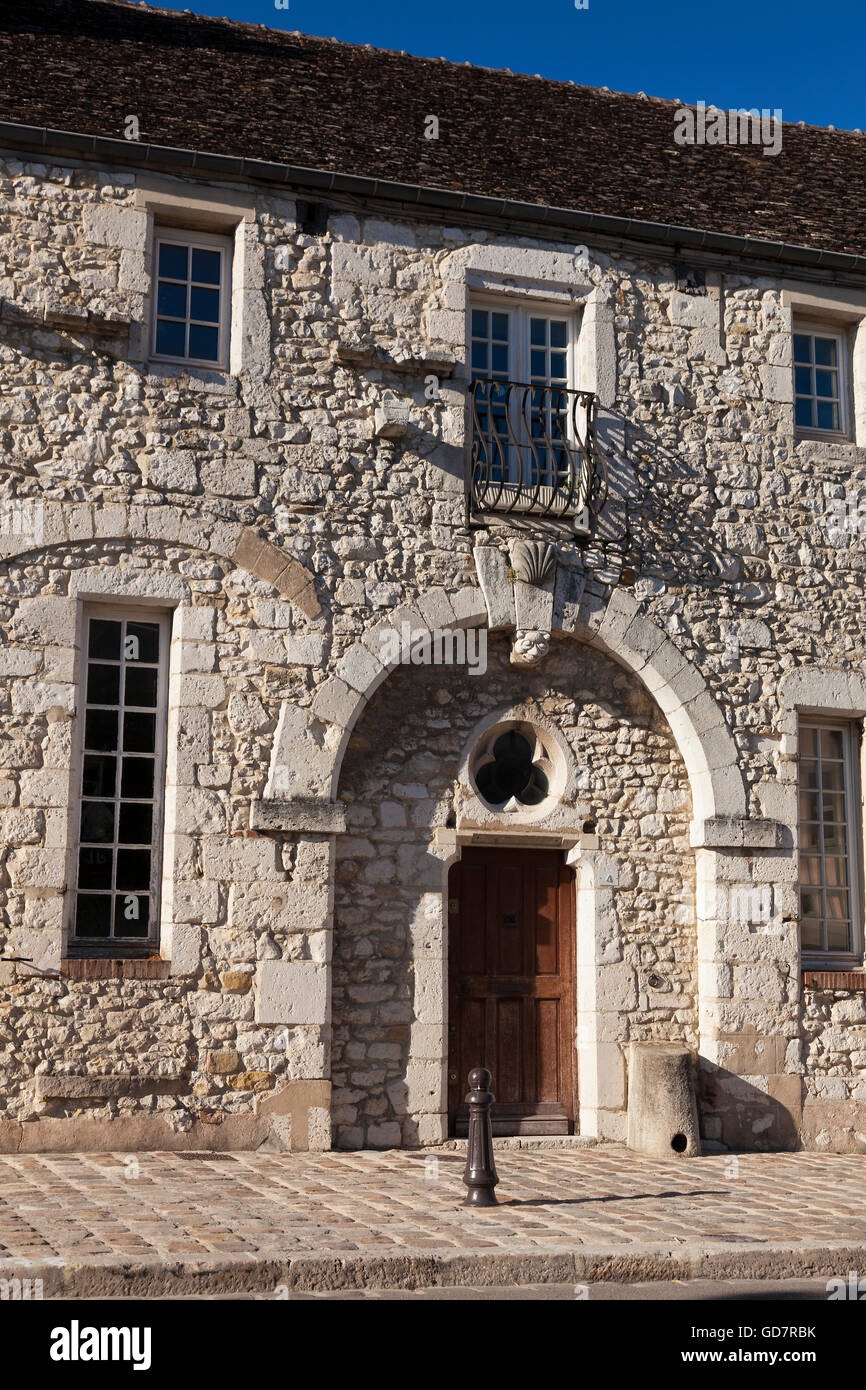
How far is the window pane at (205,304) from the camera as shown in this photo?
9594 mm

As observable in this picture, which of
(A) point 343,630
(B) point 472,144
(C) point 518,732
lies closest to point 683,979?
(C) point 518,732

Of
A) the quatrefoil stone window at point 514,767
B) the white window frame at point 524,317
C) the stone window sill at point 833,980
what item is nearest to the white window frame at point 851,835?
the stone window sill at point 833,980

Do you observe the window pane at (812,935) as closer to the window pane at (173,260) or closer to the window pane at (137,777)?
the window pane at (137,777)

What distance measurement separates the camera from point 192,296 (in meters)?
9.60

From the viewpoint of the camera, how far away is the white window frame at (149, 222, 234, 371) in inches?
372

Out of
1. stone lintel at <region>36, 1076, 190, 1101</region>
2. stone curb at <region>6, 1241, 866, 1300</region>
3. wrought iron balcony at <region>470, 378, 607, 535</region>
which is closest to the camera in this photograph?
stone curb at <region>6, 1241, 866, 1300</region>

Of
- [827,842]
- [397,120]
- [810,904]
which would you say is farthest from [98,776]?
[397,120]

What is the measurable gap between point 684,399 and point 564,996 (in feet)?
14.2

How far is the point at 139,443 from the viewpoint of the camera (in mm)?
9164

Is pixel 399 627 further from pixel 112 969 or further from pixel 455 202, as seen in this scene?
pixel 455 202

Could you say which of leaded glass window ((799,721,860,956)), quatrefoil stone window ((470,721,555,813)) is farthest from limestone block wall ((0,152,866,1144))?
quatrefoil stone window ((470,721,555,813))

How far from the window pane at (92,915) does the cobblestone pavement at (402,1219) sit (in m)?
1.31

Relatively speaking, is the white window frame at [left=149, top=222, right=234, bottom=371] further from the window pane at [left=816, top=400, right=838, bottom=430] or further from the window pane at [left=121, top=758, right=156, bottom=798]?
the window pane at [left=816, top=400, right=838, bottom=430]

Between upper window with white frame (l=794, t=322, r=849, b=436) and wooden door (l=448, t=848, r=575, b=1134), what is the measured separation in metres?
3.94
